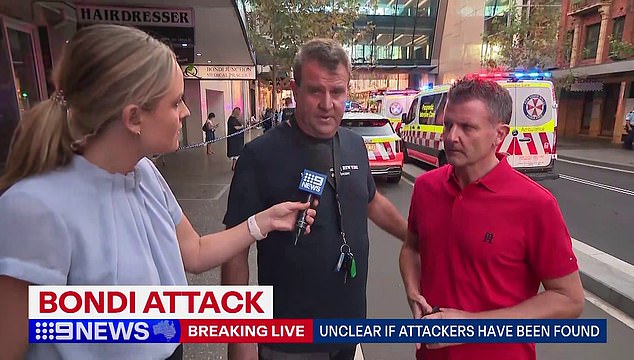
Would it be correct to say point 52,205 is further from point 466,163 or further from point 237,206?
point 466,163

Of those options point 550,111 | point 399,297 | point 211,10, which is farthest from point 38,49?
point 550,111

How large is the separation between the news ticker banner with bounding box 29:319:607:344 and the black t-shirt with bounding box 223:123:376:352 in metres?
0.05

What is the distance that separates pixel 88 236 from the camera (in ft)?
3.24

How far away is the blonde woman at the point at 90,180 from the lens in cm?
91

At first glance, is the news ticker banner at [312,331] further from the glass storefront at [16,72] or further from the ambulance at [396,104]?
the ambulance at [396,104]

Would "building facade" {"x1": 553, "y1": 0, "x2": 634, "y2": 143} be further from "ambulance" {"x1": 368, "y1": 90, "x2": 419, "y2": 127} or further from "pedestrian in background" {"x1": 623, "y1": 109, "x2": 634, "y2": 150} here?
"ambulance" {"x1": 368, "y1": 90, "x2": 419, "y2": 127}

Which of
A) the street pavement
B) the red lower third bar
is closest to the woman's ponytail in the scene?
the red lower third bar

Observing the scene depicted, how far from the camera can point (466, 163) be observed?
4.92 ft

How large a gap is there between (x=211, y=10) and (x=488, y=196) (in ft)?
21.8

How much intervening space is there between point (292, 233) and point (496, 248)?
30.7 inches

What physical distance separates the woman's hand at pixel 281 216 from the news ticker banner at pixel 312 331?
1.25 feet

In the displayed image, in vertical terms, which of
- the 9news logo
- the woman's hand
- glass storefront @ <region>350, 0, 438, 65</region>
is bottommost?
the 9news logo

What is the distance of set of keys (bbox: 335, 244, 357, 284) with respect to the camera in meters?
1.70

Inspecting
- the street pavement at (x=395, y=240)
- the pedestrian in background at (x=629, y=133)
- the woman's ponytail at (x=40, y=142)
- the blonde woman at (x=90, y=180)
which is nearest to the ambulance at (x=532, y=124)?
the street pavement at (x=395, y=240)
